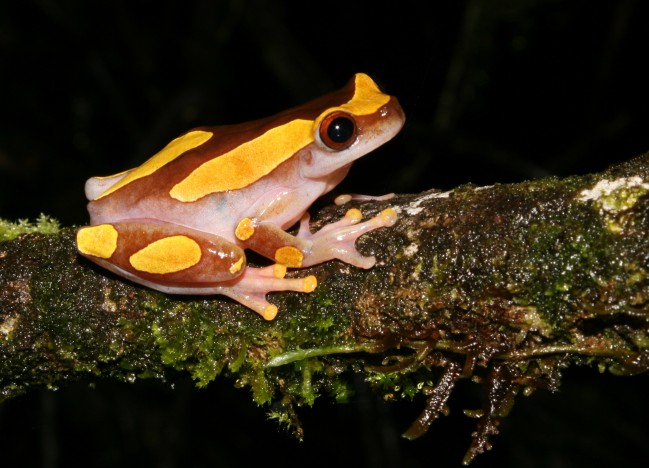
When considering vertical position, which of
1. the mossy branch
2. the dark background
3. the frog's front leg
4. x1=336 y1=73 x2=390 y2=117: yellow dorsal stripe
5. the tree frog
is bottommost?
the mossy branch

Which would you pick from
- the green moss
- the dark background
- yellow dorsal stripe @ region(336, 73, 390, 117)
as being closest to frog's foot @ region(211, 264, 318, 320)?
yellow dorsal stripe @ region(336, 73, 390, 117)

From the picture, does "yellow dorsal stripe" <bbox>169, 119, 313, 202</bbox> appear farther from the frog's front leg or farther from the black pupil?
the frog's front leg

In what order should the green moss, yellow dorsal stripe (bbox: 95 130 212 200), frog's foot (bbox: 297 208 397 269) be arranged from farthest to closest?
the green moss, yellow dorsal stripe (bbox: 95 130 212 200), frog's foot (bbox: 297 208 397 269)

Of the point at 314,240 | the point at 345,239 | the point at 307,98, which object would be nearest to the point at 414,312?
the point at 345,239

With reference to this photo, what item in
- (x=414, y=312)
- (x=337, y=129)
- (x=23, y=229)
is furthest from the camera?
(x=23, y=229)

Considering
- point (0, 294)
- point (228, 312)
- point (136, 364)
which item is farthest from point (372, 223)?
point (0, 294)

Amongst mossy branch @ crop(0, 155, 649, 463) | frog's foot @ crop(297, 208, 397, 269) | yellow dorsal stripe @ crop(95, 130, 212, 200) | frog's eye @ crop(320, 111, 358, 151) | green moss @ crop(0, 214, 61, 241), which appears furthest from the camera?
green moss @ crop(0, 214, 61, 241)

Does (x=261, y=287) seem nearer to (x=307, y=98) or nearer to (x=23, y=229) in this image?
A: (x=23, y=229)
